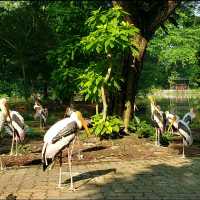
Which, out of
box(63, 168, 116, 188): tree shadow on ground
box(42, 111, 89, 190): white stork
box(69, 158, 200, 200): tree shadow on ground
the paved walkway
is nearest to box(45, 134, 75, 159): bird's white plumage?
box(42, 111, 89, 190): white stork

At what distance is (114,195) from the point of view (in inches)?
399

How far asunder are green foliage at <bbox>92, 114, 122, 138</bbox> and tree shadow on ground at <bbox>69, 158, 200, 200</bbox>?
142 inches

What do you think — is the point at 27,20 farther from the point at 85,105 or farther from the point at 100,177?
the point at 100,177

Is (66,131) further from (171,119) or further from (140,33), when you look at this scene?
(140,33)

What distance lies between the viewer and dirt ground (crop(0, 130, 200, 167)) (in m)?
14.6

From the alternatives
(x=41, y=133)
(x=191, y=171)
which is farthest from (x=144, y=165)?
(x=41, y=133)

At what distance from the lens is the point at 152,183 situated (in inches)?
444

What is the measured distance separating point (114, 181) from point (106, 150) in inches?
179

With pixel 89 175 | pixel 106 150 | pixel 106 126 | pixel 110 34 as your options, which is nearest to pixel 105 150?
pixel 106 150

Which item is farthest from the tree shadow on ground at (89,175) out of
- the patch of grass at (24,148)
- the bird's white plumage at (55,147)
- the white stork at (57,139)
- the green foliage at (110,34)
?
the green foliage at (110,34)

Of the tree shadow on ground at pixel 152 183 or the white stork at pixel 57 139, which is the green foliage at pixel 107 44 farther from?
the white stork at pixel 57 139

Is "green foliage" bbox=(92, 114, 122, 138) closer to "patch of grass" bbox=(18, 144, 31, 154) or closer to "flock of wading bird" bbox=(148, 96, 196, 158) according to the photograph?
"flock of wading bird" bbox=(148, 96, 196, 158)

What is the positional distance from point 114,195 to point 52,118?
798 inches

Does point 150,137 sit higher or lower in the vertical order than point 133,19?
lower
